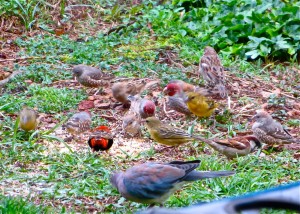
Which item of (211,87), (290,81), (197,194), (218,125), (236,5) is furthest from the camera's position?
(236,5)

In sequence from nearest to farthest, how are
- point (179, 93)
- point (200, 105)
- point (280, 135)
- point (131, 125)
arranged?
point (280, 135)
point (131, 125)
point (200, 105)
point (179, 93)

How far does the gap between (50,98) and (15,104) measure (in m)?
0.53

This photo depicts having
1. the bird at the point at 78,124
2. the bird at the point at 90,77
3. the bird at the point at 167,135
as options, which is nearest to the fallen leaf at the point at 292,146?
the bird at the point at 167,135

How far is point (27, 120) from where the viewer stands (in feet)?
25.1

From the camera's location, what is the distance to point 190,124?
881cm

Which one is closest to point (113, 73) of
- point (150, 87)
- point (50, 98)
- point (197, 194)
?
point (150, 87)

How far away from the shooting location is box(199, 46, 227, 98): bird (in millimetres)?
9445

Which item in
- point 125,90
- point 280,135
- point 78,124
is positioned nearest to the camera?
point 280,135

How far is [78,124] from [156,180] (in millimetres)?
2468

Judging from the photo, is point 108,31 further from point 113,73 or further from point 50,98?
point 50,98

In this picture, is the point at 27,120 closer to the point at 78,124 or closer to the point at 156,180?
the point at 78,124

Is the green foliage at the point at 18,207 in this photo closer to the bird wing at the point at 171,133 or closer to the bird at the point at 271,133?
the bird wing at the point at 171,133

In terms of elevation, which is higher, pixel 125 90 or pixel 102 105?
pixel 125 90

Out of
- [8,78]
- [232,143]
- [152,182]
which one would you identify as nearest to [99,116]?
[8,78]
